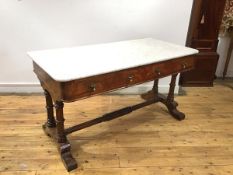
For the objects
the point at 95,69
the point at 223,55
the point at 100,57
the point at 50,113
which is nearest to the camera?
the point at 95,69

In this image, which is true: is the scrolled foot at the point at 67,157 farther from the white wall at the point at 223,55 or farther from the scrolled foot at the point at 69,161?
the white wall at the point at 223,55

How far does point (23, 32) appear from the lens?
2674 mm

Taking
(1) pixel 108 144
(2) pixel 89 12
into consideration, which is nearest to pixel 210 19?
(2) pixel 89 12

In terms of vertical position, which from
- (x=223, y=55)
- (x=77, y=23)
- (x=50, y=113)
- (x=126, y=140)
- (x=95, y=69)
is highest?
(x=77, y=23)

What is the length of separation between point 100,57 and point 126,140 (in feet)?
2.73

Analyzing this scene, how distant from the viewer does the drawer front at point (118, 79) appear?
1.52 meters

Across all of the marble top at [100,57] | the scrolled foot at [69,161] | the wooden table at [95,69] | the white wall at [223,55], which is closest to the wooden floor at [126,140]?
the scrolled foot at [69,161]

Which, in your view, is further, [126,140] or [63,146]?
[126,140]

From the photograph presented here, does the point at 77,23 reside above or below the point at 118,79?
above

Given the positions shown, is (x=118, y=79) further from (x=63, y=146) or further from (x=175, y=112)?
(x=175, y=112)

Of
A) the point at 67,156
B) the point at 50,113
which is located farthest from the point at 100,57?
the point at 67,156

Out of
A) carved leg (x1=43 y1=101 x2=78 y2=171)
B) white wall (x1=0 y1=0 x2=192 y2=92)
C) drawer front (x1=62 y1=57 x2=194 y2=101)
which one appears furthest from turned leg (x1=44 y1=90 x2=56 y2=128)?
white wall (x1=0 y1=0 x2=192 y2=92)

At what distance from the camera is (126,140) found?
7.12 feet

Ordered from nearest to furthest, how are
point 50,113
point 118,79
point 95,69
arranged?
point 95,69, point 118,79, point 50,113
